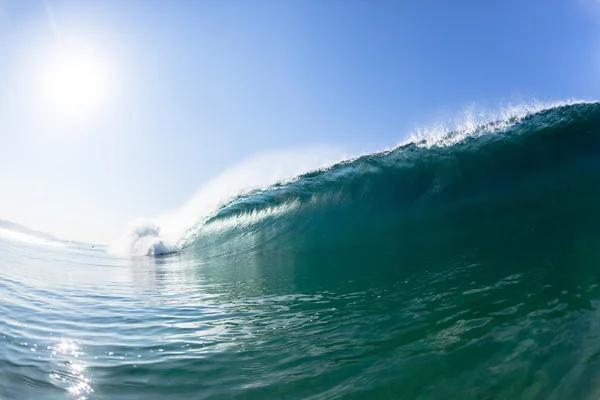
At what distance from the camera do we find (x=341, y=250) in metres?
8.52

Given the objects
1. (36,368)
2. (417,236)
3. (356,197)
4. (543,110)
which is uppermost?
(543,110)

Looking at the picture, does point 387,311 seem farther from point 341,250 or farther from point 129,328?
point 341,250

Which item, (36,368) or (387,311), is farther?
(387,311)

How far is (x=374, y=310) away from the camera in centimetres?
400

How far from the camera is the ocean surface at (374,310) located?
8.36ft

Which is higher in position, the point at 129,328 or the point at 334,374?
the point at 129,328

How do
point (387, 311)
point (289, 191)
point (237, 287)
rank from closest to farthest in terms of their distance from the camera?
point (387, 311) < point (237, 287) < point (289, 191)

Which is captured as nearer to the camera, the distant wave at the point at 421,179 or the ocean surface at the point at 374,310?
the ocean surface at the point at 374,310

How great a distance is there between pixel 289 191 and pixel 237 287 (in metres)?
7.92

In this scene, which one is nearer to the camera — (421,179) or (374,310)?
(374,310)

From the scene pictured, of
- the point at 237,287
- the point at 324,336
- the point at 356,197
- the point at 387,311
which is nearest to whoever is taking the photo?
the point at 324,336

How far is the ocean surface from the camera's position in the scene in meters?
2.55

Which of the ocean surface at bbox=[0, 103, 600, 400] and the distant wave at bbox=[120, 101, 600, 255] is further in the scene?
the distant wave at bbox=[120, 101, 600, 255]

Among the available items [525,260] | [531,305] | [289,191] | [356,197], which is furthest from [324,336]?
[289,191]
